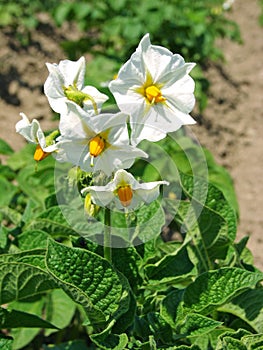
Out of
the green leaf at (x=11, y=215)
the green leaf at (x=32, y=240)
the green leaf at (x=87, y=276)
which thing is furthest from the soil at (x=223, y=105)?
the green leaf at (x=87, y=276)

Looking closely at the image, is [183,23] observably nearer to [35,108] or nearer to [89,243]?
[35,108]

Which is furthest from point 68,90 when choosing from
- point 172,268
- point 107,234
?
point 172,268

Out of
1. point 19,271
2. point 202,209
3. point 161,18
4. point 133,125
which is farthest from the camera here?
point 161,18

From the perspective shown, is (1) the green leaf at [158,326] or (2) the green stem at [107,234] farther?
(1) the green leaf at [158,326]

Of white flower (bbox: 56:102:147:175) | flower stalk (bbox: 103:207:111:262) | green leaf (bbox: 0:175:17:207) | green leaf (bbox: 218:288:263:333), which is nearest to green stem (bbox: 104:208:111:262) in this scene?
flower stalk (bbox: 103:207:111:262)

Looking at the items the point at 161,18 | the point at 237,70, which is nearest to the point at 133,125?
the point at 161,18

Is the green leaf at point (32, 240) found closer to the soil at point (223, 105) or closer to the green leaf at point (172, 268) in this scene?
the green leaf at point (172, 268)

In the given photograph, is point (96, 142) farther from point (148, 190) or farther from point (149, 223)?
point (149, 223)
